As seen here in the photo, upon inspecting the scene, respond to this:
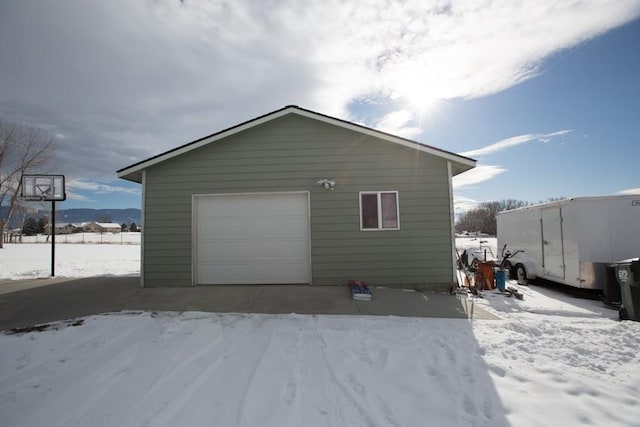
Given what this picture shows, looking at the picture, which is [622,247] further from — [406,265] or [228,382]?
[228,382]

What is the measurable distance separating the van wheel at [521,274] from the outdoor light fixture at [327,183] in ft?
25.1

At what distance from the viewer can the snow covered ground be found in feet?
9.36

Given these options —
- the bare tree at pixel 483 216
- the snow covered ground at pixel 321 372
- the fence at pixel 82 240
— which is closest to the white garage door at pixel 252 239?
the snow covered ground at pixel 321 372

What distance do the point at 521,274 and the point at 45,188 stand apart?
17230 millimetres

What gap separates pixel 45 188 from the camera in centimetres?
1107

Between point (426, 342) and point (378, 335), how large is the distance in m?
0.71

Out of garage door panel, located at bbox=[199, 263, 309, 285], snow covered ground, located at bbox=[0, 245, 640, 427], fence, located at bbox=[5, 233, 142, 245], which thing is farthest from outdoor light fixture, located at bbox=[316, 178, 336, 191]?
fence, located at bbox=[5, 233, 142, 245]

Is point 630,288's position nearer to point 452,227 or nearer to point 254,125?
point 452,227

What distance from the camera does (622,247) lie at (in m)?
7.66

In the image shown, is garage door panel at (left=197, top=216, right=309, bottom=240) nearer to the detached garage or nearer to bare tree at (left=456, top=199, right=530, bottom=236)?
the detached garage

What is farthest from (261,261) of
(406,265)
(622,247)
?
(622,247)

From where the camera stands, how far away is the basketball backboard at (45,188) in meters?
10.9

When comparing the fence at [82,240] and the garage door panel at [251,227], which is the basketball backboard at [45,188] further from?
the fence at [82,240]

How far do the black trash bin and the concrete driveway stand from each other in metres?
2.56
